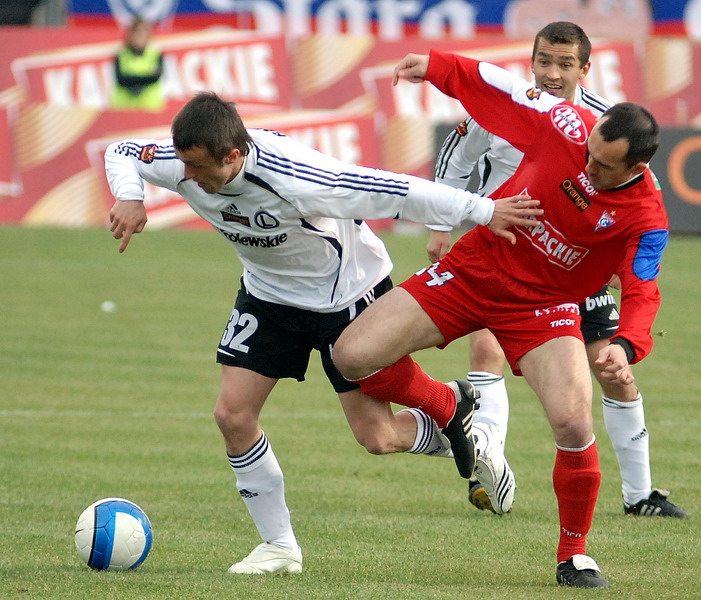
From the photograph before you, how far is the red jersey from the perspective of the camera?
5.65 metres

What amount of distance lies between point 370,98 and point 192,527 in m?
16.4

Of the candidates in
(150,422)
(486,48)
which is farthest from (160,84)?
(150,422)

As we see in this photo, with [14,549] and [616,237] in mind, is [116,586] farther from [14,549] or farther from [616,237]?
[616,237]

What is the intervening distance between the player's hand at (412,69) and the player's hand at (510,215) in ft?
2.93

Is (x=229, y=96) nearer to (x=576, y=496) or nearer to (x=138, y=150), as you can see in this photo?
(x=138, y=150)

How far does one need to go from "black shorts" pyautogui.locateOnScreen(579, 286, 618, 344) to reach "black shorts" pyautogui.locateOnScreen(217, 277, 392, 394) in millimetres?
1554

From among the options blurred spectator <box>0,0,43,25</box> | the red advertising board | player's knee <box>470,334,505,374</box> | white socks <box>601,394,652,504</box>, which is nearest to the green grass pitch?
white socks <box>601,394,652,504</box>

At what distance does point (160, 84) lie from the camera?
2141 cm

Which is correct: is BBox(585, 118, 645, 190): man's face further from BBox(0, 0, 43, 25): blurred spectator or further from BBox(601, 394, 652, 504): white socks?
BBox(0, 0, 43, 25): blurred spectator

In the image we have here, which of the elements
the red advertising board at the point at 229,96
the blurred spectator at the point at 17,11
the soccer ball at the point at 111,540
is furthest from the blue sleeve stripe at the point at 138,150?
the blurred spectator at the point at 17,11

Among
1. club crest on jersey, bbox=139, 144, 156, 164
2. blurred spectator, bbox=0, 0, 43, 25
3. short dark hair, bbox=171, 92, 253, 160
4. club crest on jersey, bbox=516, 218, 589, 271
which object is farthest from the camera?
blurred spectator, bbox=0, 0, 43, 25

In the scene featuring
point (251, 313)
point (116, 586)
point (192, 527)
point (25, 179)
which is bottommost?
point (25, 179)

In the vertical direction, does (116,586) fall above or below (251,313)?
below

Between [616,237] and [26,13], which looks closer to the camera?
[616,237]
